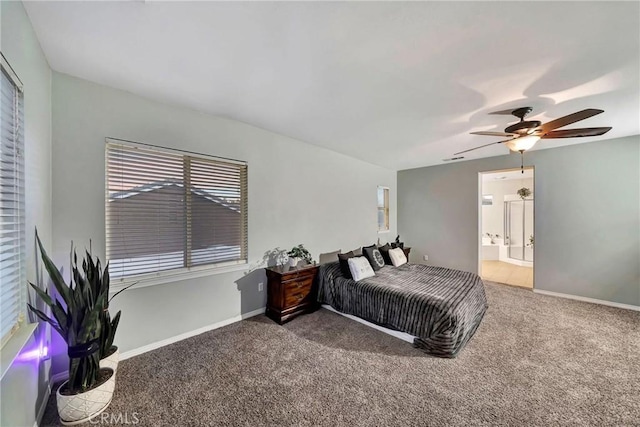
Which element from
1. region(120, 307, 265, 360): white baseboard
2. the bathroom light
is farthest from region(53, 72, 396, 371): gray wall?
the bathroom light

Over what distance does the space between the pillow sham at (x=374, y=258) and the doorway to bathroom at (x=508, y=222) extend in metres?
3.57

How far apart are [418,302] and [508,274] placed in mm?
4318

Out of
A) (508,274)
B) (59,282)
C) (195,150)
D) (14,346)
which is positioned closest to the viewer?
(14,346)

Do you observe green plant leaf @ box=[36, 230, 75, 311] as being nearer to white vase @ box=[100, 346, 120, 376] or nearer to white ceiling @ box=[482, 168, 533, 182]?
white vase @ box=[100, 346, 120, 376]

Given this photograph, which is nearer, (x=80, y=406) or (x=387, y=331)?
(x=80, y=406)

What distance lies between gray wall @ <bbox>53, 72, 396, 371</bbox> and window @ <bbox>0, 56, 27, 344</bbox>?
0.67 metres

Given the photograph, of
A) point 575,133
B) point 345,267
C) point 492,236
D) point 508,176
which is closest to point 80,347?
point 345,267

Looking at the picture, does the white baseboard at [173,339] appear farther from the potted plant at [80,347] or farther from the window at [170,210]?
the window at [170,210]

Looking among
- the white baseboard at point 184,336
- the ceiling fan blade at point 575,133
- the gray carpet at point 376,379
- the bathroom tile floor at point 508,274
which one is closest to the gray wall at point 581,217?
the bathroom tile floor at point 508,274

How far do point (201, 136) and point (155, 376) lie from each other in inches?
94.9

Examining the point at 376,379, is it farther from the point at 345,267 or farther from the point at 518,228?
the point at 518,228

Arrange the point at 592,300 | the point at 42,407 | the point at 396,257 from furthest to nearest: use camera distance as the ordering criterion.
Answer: the point at 396,257, the point at 592,300, the point at 42,407

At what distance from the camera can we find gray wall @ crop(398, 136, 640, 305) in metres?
3.61

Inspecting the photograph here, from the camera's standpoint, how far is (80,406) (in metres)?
1.59
